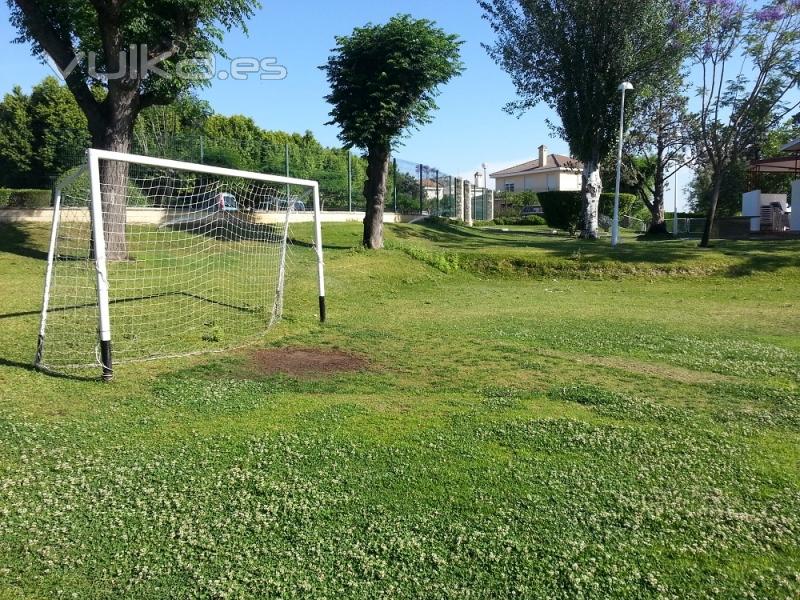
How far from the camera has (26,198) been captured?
1759cm

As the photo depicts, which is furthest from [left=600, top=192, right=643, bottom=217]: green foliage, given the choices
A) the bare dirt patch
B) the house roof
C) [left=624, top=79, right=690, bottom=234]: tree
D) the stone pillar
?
the bare dirt patch

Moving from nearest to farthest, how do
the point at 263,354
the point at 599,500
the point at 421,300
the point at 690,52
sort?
the point at 599,500 < the point at 263,354 < the point at 421,300 < the point at 690,52

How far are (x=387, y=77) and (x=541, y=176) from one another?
52.5m

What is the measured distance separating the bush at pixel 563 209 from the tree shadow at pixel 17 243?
24.2 meters

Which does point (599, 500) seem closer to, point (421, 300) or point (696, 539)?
point (696, 539)

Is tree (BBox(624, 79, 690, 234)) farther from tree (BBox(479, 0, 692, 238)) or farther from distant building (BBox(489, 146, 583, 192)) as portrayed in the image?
distant building (BBox(489, 146, 583, 192))

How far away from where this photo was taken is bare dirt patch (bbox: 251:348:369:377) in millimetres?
6328

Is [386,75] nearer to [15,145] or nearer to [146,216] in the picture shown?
[146,216]

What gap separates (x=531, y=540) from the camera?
3.11 m

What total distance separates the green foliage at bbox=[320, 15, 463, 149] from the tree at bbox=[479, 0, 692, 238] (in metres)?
8.62

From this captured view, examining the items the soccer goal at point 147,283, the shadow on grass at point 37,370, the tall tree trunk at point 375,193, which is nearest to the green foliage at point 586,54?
the tall tree trunk at point 375,193

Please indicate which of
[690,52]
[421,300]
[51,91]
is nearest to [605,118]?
[690,52]

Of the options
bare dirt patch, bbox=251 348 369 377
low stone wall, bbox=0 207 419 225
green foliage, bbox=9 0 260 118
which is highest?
green foliage, bbox=9 0 260 118

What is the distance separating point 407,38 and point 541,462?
13.7m
